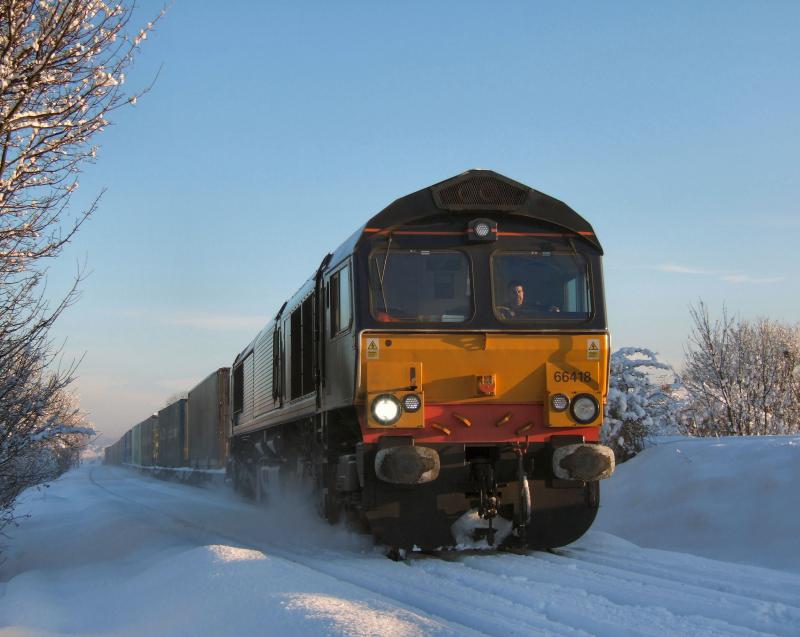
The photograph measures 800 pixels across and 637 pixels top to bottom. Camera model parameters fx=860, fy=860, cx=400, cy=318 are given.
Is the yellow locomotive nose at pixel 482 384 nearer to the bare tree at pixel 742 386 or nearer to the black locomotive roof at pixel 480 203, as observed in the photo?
the black locomotive roof at pixel 480 203

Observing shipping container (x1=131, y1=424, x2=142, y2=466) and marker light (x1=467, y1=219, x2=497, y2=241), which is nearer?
marker light (x1=467, y1=219, x2=497, y2=241)

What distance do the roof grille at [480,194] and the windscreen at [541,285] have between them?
1.71ft

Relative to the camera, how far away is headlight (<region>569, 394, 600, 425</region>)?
841cm

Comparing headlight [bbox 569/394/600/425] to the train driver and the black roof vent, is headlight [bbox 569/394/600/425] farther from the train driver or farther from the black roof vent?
the black roof vent

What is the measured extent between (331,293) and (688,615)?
5.34 m

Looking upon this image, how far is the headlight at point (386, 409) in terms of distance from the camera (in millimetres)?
8102

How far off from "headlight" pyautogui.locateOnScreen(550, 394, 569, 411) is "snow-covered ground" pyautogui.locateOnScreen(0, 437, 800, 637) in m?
1.39

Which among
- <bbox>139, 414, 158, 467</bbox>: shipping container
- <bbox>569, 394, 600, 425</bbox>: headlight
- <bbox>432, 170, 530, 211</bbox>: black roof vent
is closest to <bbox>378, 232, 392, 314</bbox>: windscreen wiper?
<bbox>432, 170, 530, 211</bbox>: black roof vent

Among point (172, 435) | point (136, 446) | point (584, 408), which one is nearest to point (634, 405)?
point (584, 408)

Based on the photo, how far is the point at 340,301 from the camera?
9.19m

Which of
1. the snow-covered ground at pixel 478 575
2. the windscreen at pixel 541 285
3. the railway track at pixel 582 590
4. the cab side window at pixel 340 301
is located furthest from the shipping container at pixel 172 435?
the windscreen at pixel 541 285

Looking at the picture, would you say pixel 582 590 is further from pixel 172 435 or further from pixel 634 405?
pixel 172 435

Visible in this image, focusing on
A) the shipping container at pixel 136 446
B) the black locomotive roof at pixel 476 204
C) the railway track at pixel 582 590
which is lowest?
the railway track at pixel 582 590

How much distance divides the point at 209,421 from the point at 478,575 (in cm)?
2222
